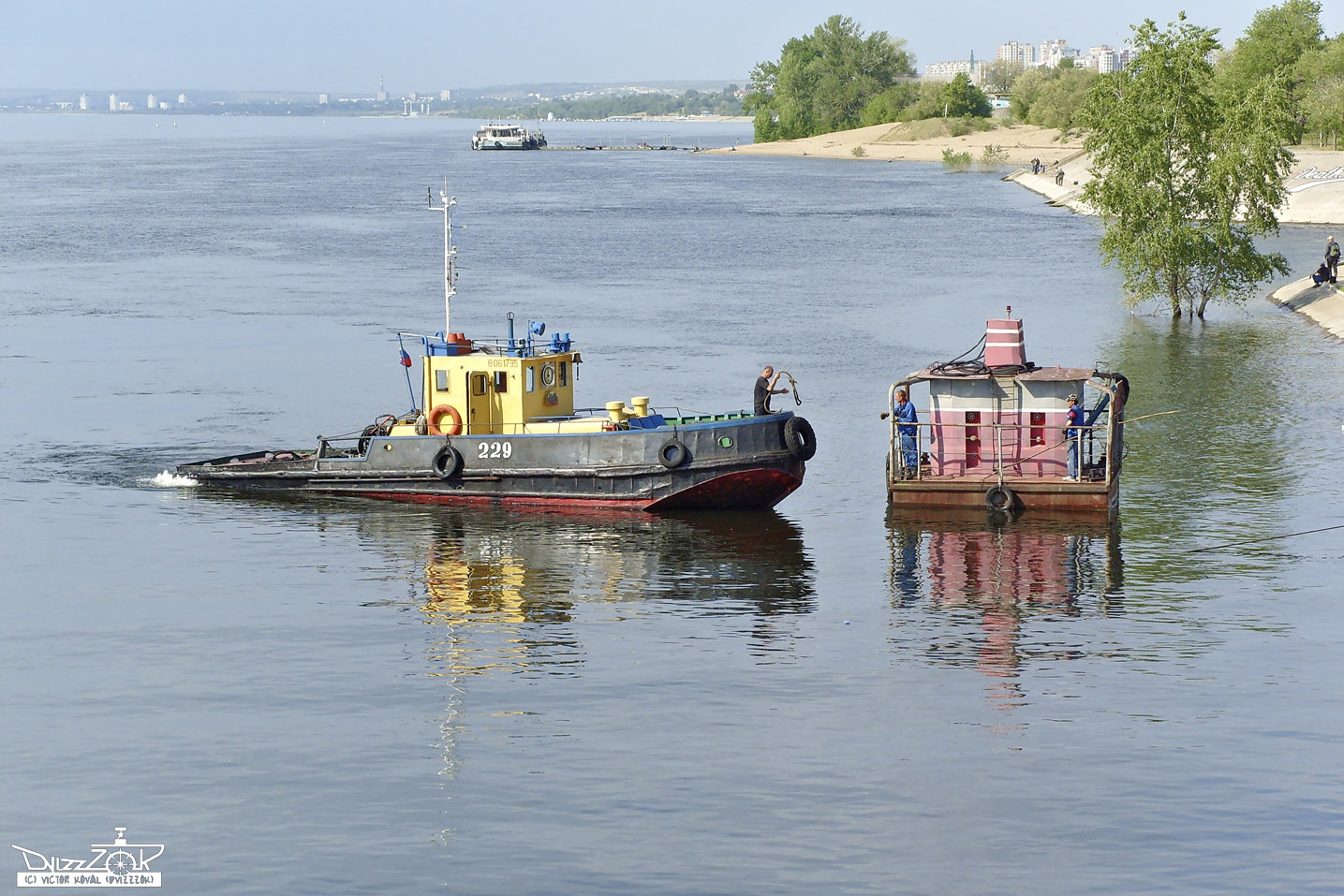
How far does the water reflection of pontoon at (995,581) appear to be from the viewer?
27.1m

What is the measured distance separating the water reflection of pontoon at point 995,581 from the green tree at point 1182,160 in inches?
1149

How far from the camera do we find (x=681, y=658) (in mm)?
26672

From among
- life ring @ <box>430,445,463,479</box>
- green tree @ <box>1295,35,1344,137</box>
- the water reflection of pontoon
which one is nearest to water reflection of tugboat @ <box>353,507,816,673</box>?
life ring @ <box>430,445,463,479</box>

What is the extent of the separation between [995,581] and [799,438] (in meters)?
6.43

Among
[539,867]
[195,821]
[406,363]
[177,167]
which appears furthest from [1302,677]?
[177,167]

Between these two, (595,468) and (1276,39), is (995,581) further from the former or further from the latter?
(1276,39)

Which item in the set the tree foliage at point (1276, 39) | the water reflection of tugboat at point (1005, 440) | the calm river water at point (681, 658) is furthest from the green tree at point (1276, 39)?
the water reflection of tugboat at point (1005, 440)

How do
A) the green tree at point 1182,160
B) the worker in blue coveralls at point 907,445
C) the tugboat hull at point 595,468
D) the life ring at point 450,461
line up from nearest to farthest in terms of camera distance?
the tugboat hull at point 595,468 < the worker in blue coveralls at point 907,445 < the life ring at point 450,461 < the green tree at point 1182,160

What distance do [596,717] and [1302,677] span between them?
36.0 ft

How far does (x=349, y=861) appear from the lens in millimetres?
19562

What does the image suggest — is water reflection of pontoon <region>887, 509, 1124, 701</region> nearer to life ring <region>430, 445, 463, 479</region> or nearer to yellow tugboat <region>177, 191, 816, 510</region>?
yellow tugboat <region>177, 191, 816, 510</region>

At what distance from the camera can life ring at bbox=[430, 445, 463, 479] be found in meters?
36.8
